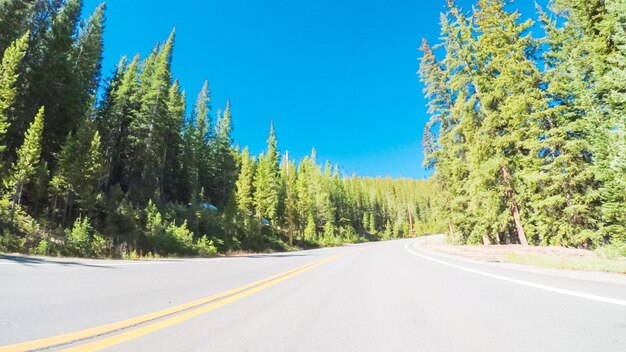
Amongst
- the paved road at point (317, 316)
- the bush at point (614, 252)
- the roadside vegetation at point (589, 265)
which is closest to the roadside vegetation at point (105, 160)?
the paved road at point (317, 316)

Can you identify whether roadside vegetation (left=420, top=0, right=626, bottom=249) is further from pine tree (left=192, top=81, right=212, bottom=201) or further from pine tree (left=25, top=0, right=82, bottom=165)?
pine tree (left=192, top=81, right=212, bottom=201)

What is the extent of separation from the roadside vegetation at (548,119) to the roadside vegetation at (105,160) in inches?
710

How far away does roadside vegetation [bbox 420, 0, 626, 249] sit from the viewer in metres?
15.4

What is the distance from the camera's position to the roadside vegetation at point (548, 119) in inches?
607

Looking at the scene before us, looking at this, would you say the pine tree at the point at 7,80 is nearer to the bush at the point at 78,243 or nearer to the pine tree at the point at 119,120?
the bush at the point at 78,243

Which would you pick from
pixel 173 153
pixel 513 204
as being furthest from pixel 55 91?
pixel 513 204

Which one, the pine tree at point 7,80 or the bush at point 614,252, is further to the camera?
the pine tree at point 7,80

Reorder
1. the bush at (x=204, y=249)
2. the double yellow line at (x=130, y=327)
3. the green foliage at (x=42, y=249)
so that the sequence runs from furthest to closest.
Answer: the bush at (x=204, y=249) → the green foliage at (x=42, y=249) → the double yellow line at (x=130, y=327)

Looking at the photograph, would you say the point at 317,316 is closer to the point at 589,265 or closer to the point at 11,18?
the point at 589,265

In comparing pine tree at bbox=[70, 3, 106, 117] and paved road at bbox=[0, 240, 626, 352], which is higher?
pine tree at bbox=[70, 3, 106, 117]

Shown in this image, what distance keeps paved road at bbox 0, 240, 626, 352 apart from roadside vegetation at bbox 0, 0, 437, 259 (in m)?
11.4

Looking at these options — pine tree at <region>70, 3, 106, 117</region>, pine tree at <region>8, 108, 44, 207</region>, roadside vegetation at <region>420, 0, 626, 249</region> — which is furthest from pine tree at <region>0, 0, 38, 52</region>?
roadside vegetation at <region>420, 0, 626, 249</region>

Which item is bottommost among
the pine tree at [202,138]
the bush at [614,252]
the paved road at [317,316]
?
the paved road at [317,316]

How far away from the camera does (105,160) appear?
3159 cm
